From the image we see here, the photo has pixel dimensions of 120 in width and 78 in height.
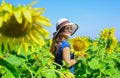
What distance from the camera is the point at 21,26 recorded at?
135 centimetres

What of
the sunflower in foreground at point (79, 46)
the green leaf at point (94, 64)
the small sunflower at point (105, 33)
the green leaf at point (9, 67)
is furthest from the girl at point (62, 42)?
the green leaf at point (9, 67)

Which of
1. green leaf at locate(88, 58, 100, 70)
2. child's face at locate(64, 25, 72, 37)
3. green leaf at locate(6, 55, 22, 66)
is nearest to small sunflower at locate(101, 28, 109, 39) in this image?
green leaf at locate(88, 58, 100, 70)

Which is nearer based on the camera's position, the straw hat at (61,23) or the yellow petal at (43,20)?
the yellow petal at (43,20)

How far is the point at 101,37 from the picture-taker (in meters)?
5.29

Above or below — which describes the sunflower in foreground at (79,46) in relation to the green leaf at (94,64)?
above

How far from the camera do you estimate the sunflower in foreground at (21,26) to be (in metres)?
1.32

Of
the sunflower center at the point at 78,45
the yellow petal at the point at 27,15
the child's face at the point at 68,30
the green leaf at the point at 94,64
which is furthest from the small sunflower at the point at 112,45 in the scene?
the yellow petal at the point at 27,15

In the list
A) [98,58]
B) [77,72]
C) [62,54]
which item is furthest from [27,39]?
[77,72]

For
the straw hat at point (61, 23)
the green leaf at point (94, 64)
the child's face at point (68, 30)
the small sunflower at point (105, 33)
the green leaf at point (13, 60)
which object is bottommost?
the green leaf at point (94, 64)

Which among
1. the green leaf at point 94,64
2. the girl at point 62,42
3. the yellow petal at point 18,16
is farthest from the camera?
the green leaf at point 94,64

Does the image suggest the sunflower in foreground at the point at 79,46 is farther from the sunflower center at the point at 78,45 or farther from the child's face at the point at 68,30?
the child's face at the point at 68,30

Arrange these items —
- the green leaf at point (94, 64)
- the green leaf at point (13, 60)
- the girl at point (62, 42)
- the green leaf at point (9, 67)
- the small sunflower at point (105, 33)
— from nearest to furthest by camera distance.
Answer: the green leaf at point (9, 67)
the green leaf at point (13, 60)
the girl at point (62, 42)
the green leaf at point (94, 64)
the small sunflower at point (105, 33)

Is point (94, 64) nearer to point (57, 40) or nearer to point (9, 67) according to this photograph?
point (57, 40)

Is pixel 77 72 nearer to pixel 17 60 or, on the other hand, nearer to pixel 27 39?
pixel 17 60
